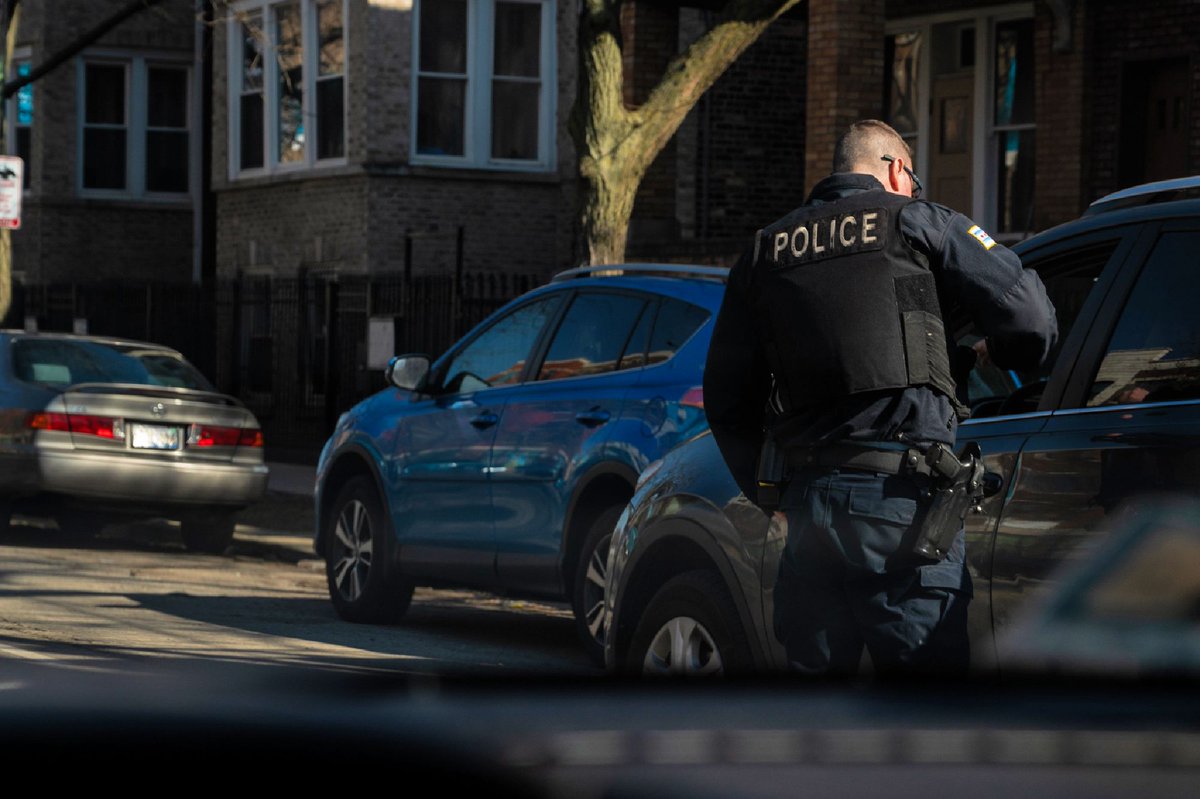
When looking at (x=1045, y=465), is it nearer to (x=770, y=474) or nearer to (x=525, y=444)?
(x=770, y=474)

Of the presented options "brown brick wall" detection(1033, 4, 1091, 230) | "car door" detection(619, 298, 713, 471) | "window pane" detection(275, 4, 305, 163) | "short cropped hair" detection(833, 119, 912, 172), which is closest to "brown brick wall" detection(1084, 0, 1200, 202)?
"brown brick wall" detection(1033, 4, 1091, 230)

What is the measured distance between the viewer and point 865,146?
4258 mm

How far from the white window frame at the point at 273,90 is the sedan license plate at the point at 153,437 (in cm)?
1027

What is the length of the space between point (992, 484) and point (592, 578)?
13.1ft

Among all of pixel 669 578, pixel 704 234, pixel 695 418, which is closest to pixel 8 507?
pixel 695 418

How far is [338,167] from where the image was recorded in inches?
910

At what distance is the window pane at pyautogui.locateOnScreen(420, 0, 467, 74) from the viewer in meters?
23.0

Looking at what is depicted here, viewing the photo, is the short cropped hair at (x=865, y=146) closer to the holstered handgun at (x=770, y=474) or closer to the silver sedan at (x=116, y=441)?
the holstered handgun at (x=770, y=474)

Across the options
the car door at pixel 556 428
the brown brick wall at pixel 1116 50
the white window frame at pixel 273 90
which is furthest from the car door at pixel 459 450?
the white window frame at pixel 273 90

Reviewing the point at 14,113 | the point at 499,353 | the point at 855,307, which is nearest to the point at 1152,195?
the point at 855,307

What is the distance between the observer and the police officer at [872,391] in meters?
3.89

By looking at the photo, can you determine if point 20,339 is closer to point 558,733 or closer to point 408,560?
point 408,560

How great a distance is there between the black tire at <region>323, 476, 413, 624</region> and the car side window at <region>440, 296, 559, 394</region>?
2.80ft

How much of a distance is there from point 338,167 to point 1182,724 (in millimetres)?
22291
